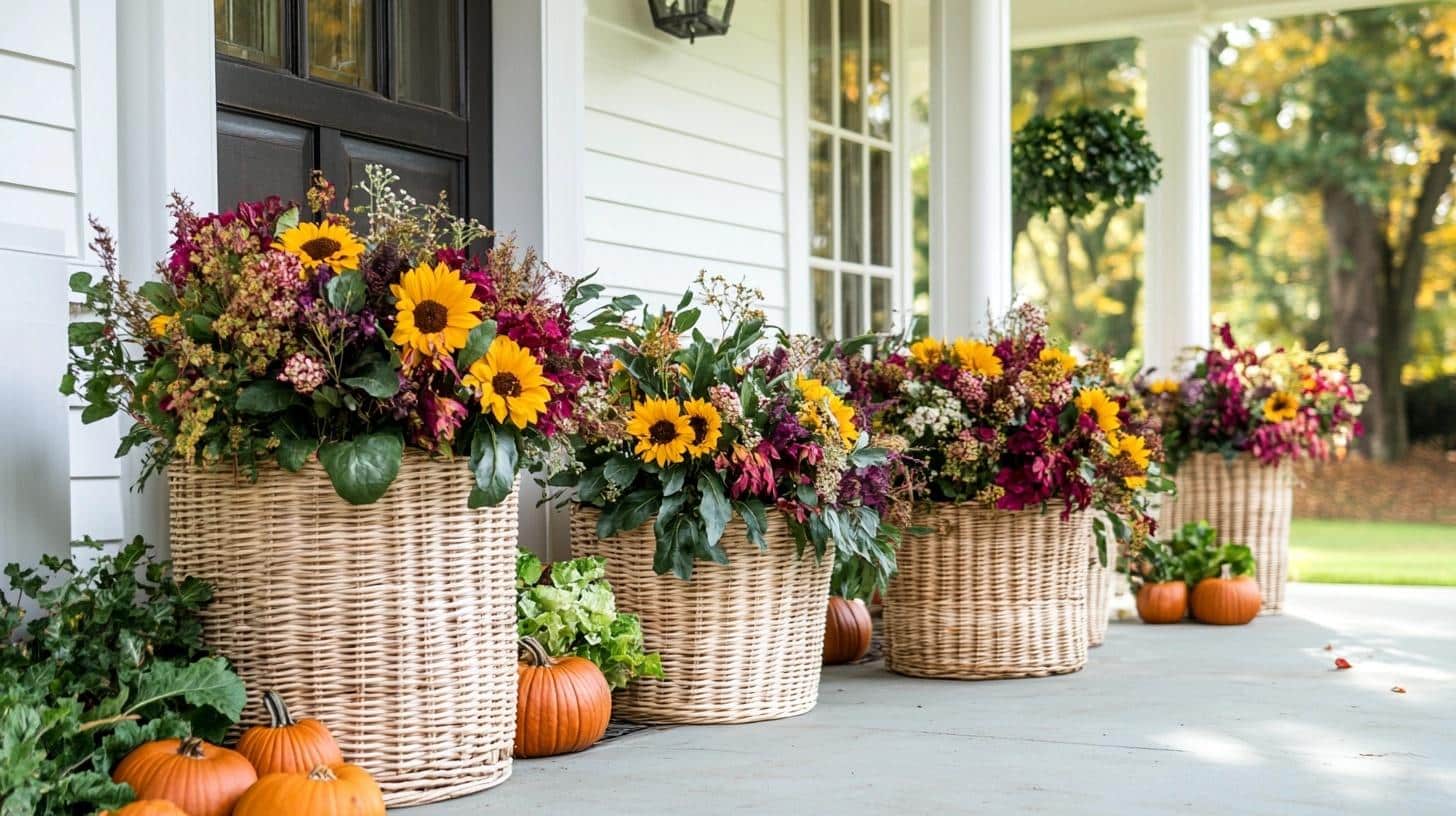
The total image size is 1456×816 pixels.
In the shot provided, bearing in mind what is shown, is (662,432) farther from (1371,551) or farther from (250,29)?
(1371,551)

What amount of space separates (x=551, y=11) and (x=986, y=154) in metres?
1.49

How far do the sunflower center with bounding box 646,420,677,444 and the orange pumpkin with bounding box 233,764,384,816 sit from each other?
40.0 inches

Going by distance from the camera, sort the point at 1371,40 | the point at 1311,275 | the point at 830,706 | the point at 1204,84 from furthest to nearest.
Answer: the point at 1311,275 < the point at 1371,40 < the point at 1204,84 < the point at 830,706

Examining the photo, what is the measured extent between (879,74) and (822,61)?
50cm

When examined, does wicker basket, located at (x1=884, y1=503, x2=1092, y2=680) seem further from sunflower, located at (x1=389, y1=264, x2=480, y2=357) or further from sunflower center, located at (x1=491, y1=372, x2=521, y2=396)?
sunflower, located at (x1=389, y1=264, x2=480, y2=357)

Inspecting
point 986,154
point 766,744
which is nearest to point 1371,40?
point 986,154

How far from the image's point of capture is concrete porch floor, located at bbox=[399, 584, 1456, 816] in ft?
7.42

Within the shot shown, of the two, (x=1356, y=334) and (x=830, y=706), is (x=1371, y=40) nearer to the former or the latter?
(x=1356, y=334)

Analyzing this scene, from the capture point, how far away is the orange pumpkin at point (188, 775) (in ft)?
6.32

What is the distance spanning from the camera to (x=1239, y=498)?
500 cm

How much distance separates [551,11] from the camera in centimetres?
343

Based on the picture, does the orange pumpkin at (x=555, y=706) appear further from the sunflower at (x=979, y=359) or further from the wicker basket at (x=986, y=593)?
the sunflower at (x=979, y=359)

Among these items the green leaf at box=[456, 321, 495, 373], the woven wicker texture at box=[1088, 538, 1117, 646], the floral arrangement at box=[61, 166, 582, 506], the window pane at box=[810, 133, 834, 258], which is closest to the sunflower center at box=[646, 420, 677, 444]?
the floral arrangement at box=[61, 166, 582, 506]

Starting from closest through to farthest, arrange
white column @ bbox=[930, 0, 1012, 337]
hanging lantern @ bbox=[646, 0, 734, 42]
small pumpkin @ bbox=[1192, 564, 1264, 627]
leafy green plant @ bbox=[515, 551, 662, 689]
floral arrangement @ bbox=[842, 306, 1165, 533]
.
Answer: leafy green plant @ bbox=[515, 551, 662, 689] → floral arrangement @ bbox=[842, 306, 1165, 533] → hanging lantern @ bbox=[646, 0, 734, 42] → white column @ bbox=[930, 0, 1012, 337] → small pumpkin @ bbox=[1192, 564, 1264, 627]
